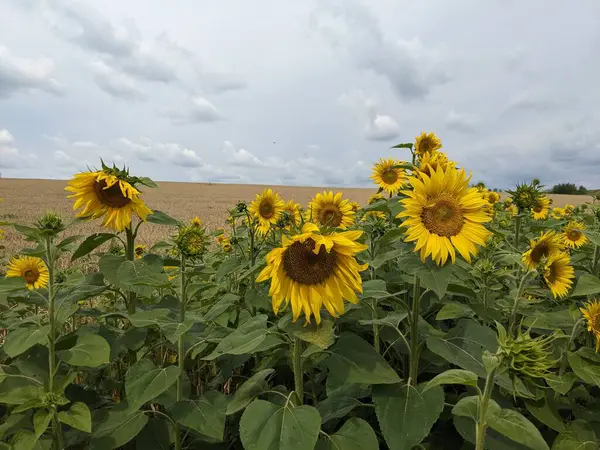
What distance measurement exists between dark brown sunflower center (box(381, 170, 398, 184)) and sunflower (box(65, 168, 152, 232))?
2.99 meters

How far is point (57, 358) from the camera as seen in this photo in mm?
Result: 2232

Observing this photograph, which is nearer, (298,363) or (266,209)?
(298,363)

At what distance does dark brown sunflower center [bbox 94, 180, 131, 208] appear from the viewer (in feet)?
8.69

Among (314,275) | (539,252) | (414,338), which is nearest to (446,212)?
(414,338)

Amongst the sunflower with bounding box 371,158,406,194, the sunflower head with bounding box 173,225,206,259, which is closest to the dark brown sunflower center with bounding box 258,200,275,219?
the sunflower with bounding box 371,158,406,194

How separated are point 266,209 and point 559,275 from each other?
9.72 feet

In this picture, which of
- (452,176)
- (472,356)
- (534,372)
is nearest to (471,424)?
(472,356)

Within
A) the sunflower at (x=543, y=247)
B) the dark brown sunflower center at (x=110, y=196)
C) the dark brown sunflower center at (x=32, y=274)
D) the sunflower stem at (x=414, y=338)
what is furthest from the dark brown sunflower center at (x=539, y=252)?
the dark brown sunflower center at (x=32, y=274)

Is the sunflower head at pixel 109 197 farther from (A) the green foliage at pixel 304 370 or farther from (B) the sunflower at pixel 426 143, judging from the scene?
(B) the sunflower at pixel 426 143

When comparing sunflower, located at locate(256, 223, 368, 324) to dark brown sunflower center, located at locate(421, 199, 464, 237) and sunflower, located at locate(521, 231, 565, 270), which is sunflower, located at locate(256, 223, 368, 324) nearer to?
dark brown sunflower center, located at locate(421, 199, 464, 237)

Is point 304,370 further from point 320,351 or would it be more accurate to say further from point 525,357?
point 525,357

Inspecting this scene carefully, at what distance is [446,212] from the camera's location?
2107 mm

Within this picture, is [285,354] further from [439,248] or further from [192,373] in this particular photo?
[192,373]

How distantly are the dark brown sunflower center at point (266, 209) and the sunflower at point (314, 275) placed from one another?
120 inches
